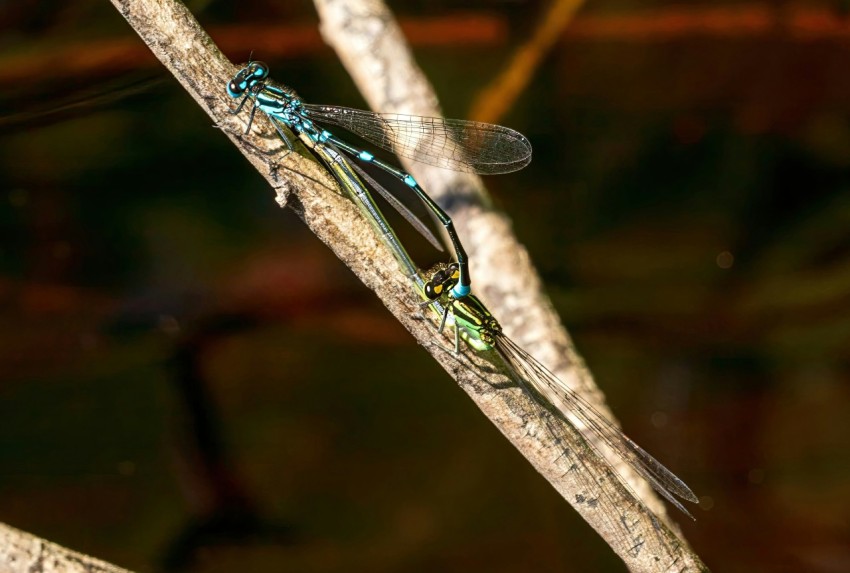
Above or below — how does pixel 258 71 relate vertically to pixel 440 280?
above

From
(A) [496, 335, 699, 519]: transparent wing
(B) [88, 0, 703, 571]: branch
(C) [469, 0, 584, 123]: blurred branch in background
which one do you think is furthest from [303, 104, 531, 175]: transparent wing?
(C) [469, 0, 584, 123]: blurred branch in background

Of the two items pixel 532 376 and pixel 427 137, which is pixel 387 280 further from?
pixel 427 137

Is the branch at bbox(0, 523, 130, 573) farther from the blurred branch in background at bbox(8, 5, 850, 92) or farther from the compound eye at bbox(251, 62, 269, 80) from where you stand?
the blurred branch in background at bbox(8, 5, 850, 92)

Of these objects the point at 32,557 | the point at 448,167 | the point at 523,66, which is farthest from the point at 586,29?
the point at 32,557

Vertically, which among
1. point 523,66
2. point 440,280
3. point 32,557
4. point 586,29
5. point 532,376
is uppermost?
point 586,29

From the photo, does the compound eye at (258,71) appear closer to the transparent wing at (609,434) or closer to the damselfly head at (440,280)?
the damselfly head at (440,280)

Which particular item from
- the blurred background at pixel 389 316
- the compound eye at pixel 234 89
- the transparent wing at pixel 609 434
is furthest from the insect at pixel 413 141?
A: the blurred background at pixel 389 316

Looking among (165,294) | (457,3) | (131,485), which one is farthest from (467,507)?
(457,3)
